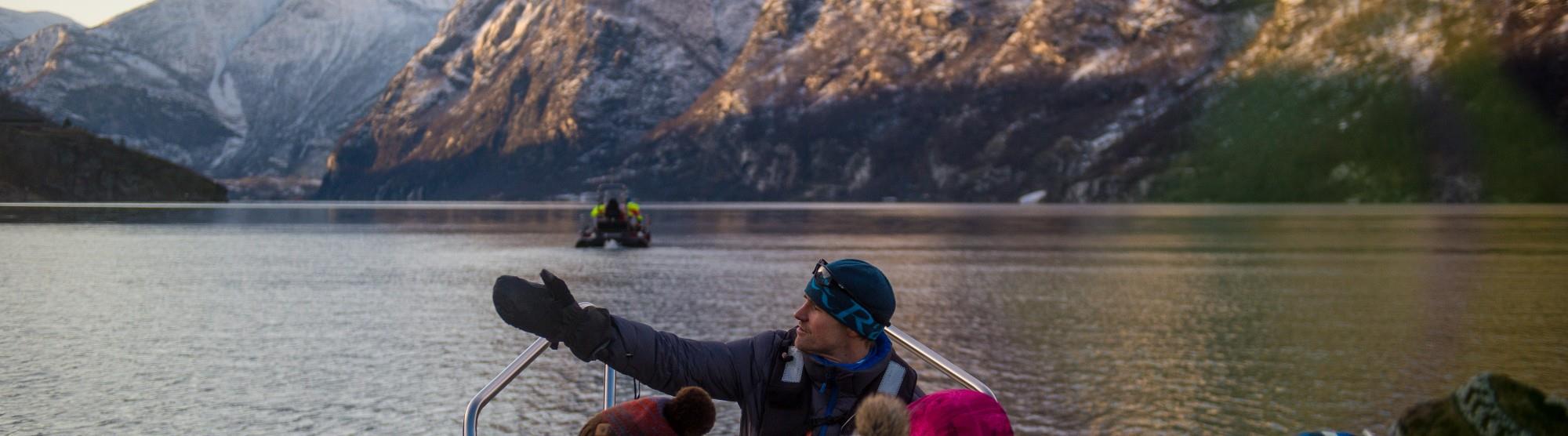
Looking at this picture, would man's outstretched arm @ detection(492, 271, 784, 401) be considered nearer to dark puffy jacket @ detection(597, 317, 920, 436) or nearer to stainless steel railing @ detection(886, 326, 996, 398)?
dark puffy jacket @ detection(597, 317, 920, 436)

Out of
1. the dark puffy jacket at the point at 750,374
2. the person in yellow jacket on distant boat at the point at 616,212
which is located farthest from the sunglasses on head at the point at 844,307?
the person in yellow jacket on distant boat at the point at 616,212

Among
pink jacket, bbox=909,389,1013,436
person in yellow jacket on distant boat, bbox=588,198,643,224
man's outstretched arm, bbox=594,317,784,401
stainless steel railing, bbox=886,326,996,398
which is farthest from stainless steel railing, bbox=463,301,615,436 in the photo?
person in yellow jacket on distant boat, bbox=588,198,643,224

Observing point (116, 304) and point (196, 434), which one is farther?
point (116, 304)

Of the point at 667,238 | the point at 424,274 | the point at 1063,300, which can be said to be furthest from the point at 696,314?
the point at 667,238

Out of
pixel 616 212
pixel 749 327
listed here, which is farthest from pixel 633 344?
pixel 616 212

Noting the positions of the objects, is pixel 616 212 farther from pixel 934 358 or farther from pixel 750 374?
pixel 750 374

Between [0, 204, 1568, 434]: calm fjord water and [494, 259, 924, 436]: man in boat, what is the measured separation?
1294 centimetres

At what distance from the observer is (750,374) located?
6.20 meters

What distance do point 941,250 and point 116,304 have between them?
156 feet

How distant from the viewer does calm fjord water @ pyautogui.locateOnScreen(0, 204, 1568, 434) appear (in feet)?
68.5

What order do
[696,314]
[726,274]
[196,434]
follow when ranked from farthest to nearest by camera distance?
[726,274] → [696,314] → [196,434]

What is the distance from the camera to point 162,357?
26.8 m

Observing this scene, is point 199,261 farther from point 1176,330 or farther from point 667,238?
point 1176,330

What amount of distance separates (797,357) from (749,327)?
27.4m
